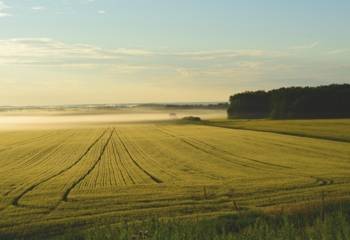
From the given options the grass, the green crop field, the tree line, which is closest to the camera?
the grass

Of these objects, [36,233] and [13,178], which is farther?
[13,178]

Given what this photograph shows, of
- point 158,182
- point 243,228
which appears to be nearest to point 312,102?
point 158,182

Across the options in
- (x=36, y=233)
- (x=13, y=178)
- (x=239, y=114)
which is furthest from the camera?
(x=239, y=114)

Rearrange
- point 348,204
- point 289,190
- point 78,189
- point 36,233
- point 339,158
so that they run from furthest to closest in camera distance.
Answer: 1. point 339,158
2. point 78,189
3. point 289,190
4. point 348,204
5. point 36,233

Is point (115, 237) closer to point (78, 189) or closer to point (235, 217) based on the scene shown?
point (235, 217)

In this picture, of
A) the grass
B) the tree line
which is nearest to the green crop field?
the grass

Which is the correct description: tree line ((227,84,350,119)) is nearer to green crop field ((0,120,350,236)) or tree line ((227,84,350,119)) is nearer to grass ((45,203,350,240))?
green crop field ((0,120,350,236))

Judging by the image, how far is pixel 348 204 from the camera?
23.0 meters

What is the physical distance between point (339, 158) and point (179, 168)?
1237 cm

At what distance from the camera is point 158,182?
1299 inches

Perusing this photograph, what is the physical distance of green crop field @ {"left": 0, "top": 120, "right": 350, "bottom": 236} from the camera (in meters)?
23.0

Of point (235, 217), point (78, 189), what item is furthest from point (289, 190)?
point (78, 189)

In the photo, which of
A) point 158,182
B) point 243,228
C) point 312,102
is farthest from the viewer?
point 312,102

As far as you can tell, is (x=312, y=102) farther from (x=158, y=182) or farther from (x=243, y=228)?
(x=243, y=228)
